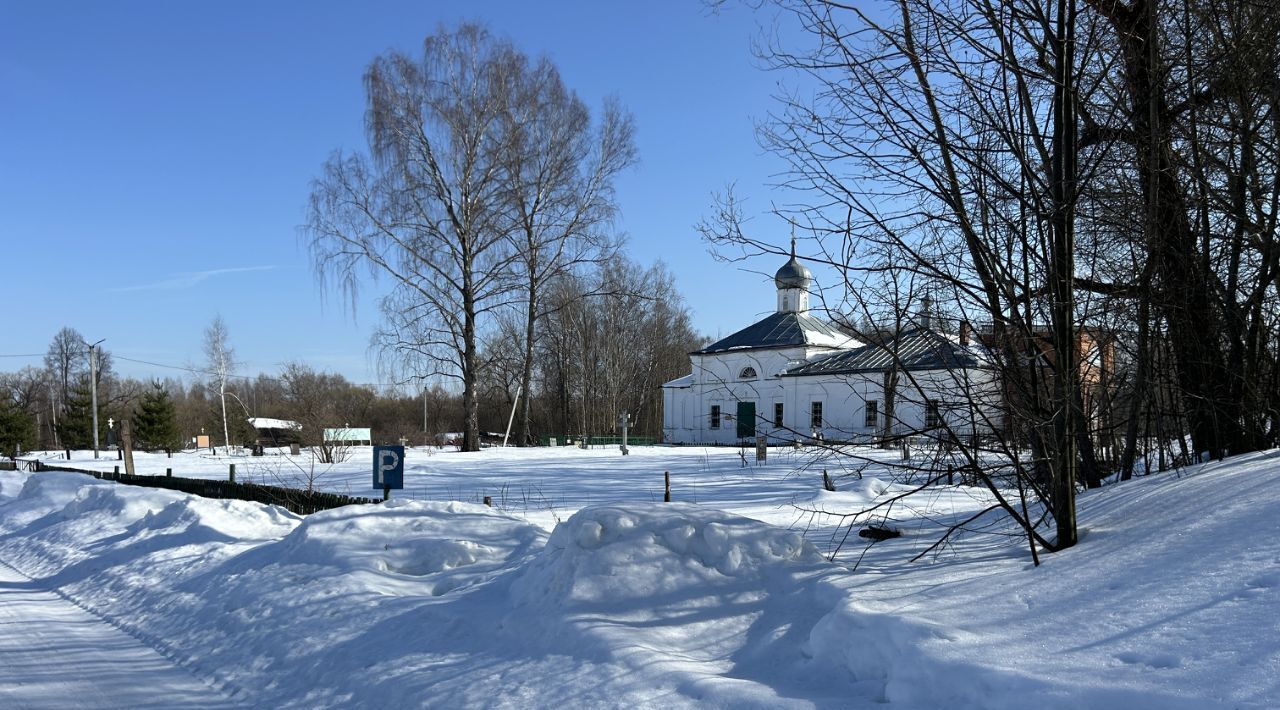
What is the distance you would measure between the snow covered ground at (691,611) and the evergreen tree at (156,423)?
42.8 meters

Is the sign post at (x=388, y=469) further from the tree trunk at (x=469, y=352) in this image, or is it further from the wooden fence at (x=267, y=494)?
the tree trunk at (x=469, y=352)

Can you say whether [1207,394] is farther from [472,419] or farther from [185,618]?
[472,419]

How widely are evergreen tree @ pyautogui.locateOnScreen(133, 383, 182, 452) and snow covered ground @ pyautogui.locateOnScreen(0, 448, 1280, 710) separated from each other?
42796mm

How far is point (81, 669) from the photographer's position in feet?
20.5

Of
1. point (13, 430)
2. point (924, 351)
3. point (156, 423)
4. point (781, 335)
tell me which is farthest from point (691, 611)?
point (156, 423)

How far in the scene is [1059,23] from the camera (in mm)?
5773

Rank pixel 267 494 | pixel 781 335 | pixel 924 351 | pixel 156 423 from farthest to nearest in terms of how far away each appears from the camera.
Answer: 1. pixel 156 423
2. pixel 781 335
3. pixel 267 494
4. pixel 924 351

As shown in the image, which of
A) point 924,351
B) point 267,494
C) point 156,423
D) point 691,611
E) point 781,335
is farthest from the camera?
point 156,423

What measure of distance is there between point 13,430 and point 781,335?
3827 centimetres

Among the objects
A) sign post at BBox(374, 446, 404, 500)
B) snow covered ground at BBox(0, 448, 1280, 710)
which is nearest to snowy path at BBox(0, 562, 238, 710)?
snow covered ground at BBox(0, 448, 1280, 710)

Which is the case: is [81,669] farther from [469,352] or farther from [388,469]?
[469,352]

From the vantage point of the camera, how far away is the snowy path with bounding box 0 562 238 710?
5.54m

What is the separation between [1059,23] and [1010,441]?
109 inches

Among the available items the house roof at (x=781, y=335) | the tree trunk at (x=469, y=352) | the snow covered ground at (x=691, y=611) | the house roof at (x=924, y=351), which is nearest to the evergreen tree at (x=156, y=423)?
the tree trunk at (x=469, y=352)
